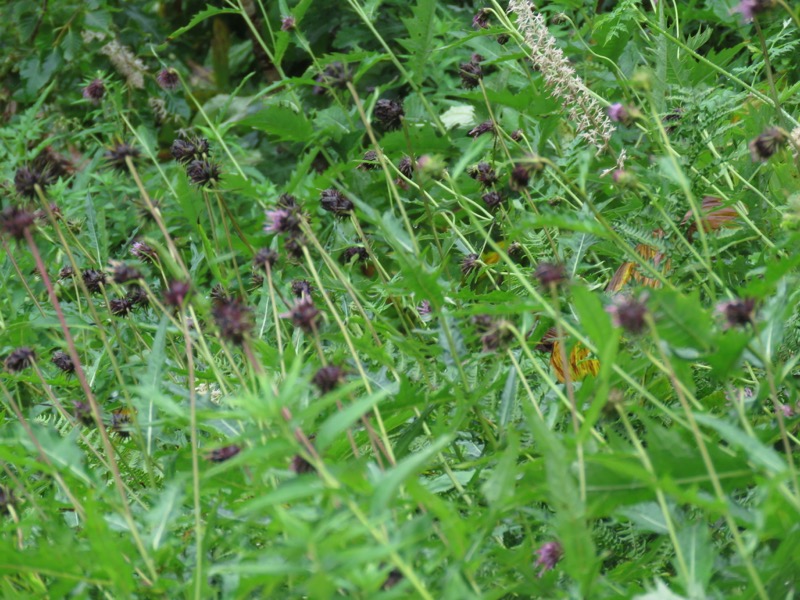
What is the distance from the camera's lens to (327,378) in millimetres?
811

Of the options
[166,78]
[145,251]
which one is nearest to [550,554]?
[145,251]

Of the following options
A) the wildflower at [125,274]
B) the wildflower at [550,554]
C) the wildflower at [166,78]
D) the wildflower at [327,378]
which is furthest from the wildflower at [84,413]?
the wildflower at [166,78]

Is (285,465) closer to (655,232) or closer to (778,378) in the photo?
(778,378)

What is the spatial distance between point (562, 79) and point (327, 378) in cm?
80

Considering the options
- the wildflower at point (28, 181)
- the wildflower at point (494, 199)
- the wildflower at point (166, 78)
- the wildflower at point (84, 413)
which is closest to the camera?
the wildflower at point (28, 181)

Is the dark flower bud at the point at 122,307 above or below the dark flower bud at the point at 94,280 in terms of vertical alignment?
below

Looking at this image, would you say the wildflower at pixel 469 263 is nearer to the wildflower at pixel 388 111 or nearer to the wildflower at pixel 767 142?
the wildflower at pixel 388 111

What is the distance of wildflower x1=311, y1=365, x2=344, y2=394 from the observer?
2.66 ft

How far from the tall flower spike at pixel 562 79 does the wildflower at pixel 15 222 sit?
79cm

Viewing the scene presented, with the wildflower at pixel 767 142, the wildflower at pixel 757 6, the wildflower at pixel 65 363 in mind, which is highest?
the wildflower at pixel 757 6

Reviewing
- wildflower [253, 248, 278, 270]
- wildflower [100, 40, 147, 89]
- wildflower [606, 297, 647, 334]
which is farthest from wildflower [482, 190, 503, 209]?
wildflower [100, 40, 147, 89]

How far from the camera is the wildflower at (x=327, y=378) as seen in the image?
810 mm

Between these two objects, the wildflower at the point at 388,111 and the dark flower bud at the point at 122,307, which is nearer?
the wildflower at the point at 388,111

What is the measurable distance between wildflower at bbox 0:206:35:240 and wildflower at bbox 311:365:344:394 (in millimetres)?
296
